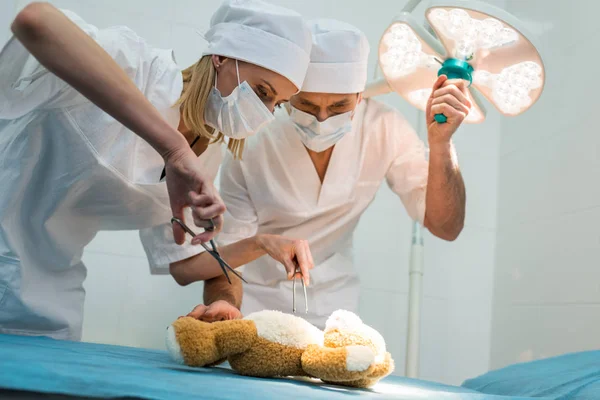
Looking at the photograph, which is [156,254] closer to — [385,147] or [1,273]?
[1,273]

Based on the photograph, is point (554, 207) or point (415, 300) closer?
point (554, 207)

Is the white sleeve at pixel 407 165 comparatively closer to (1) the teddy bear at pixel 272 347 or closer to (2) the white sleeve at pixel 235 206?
(2) the white sleeve at pixel 235 206

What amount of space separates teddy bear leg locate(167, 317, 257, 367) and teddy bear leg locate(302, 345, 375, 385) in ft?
0.42

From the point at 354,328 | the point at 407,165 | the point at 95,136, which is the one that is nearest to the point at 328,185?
the point at 407,165

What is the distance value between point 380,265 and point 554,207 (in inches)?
31.5

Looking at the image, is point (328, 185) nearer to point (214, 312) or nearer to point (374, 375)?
point (214, 312)

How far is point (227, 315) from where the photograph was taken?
1651 millimetres

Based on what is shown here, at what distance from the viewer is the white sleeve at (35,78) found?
1440 mm

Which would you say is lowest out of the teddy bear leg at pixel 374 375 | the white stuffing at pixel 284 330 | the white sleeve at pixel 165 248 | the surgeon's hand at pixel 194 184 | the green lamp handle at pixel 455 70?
the teddy bear leg at pixel 374 375

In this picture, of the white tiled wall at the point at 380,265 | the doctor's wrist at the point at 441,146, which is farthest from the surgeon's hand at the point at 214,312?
the white tiled wall at the point at 380,265

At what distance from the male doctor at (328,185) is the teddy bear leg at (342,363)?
2.97 ft

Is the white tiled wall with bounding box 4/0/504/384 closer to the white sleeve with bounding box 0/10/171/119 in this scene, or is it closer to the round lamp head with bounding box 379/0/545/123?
the round lamp head with bounding box 379/0/545/123

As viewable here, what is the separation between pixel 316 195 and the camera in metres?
2.24

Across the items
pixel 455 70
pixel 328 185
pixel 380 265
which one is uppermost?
pixel 455 70
